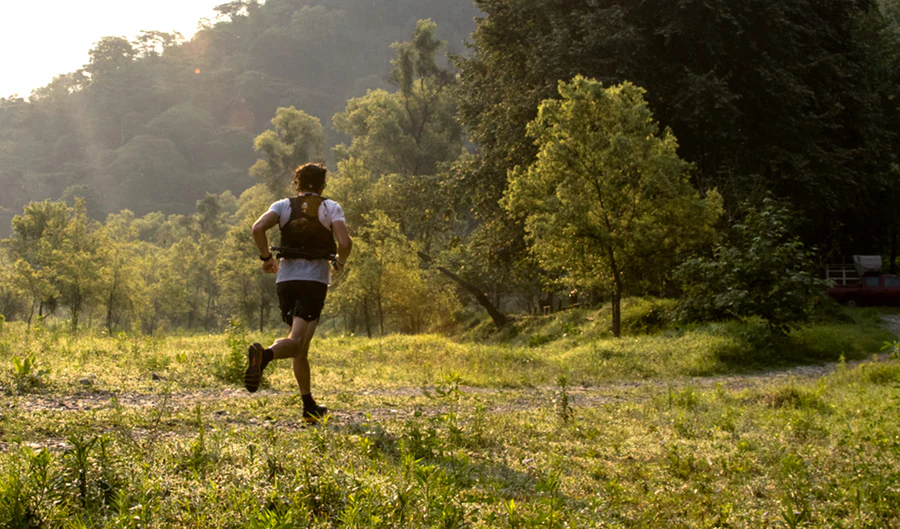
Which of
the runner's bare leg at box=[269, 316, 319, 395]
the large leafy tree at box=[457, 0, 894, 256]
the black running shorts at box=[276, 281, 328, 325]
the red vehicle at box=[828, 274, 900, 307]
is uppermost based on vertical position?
the large leafy tree at box=[457, 0, 894, 256]

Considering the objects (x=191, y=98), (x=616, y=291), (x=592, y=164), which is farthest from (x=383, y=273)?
(x=191, y=98)

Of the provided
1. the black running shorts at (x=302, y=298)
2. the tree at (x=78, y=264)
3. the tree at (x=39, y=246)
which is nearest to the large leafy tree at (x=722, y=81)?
the black running shorts at (x=302, y=298)

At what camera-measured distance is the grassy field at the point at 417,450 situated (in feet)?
10.8

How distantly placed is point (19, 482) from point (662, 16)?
2382 cm

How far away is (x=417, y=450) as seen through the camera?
4652 millimetres

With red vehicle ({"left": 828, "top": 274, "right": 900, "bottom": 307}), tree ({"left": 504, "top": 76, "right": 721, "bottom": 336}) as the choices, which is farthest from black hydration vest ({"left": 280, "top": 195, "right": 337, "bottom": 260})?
red vehicle ({"left": 828, "top": 274, "right": 900, "bottom": 307})

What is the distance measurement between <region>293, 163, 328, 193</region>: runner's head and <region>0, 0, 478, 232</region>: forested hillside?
13427 centimetres

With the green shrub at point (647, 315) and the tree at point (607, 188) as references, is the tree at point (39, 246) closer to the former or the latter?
the tree at point (607, 188)

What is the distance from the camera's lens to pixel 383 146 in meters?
61.6

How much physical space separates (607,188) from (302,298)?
1361 centimetres

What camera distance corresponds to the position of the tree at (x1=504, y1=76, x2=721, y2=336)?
58.9 feet

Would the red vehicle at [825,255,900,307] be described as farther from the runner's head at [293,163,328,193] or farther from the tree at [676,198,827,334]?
the runner's head at [293,163,328,193]

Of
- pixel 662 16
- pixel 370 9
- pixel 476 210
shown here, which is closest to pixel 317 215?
pixel 662 16

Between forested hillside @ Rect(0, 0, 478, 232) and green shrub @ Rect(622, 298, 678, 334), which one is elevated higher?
forested hillside @ Rect(0, 0, 478, 232)
